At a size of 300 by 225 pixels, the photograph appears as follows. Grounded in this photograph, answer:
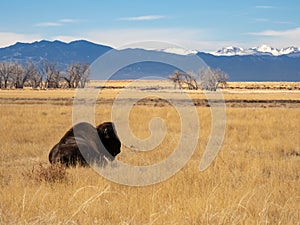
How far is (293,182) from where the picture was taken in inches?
313

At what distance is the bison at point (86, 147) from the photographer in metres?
10.0

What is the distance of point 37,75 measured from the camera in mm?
119375

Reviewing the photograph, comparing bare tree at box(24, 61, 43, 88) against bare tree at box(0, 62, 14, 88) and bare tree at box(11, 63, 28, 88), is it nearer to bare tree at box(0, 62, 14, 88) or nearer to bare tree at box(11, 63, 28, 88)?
bare tree at box(11, 63, 28, 88)

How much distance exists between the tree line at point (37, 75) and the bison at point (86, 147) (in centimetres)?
9971

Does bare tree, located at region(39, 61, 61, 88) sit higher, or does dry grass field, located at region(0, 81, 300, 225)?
bare tree, located at region(39, 61, 61, 88)

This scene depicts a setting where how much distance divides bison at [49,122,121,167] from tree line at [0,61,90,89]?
99713mm

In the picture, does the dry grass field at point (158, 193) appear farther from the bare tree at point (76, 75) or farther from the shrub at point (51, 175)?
the bare tree at point (76, 75)

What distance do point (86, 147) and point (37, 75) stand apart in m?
113

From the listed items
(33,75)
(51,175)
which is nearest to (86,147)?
(51,175)

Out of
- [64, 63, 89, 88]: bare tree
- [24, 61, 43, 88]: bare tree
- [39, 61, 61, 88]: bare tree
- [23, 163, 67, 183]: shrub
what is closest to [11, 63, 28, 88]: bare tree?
[24, 61, 43, 88]: bare tree

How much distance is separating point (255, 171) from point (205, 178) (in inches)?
54.4

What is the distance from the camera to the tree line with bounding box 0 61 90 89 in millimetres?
113562

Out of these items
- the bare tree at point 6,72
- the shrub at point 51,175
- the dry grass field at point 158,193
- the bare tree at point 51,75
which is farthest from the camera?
the bare tree at point 51,75

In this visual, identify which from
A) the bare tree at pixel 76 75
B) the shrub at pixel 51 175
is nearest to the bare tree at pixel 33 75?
the bare tree at pixel 76 75
